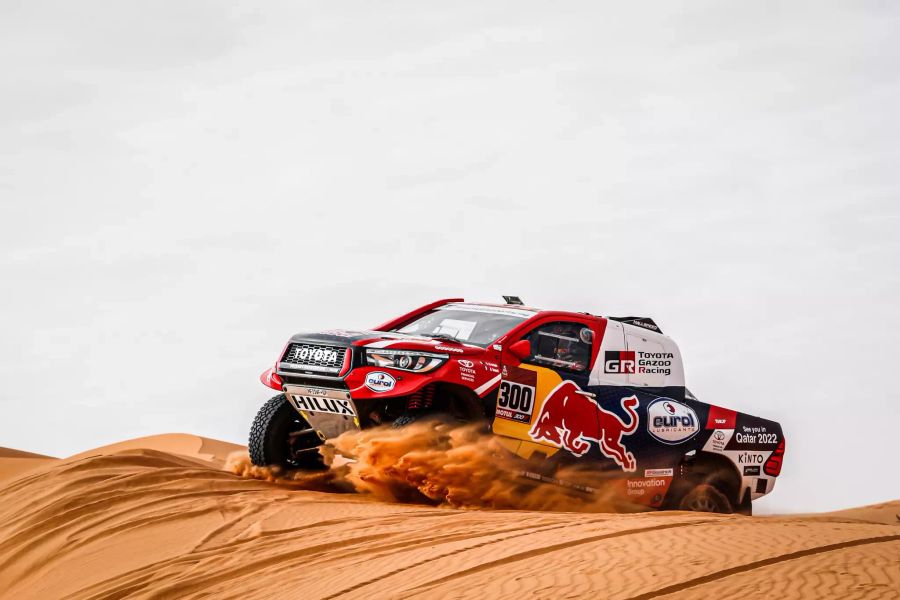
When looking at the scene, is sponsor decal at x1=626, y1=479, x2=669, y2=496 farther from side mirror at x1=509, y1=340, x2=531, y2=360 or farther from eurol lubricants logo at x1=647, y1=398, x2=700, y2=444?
side mirror at x1=509, y1=340, x2=531, y2=360

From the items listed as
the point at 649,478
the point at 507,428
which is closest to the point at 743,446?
the point at 649,478

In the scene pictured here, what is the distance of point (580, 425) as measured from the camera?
10.2 meters

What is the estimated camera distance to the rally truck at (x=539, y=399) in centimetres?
968

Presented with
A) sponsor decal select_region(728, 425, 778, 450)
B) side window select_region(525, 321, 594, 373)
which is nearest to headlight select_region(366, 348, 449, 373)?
side window select_region(525, 321, 594, 373)

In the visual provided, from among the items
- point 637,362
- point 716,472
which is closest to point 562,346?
point 637,362

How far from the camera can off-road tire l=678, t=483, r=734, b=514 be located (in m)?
11.3

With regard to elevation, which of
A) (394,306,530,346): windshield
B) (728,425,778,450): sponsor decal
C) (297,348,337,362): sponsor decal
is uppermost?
(394,306,530,346): windshield

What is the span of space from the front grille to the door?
1448 mm

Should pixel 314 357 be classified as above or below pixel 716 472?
above

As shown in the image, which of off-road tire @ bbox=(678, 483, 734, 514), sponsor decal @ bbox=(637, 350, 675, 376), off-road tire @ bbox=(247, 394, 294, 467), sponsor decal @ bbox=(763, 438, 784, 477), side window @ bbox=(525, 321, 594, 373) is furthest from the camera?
sponsor decal @ bbox=(763, 438, 784, 477)

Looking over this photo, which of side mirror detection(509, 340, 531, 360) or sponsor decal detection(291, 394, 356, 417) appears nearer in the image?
sponsor decal detection(291, 394, 356, 417)

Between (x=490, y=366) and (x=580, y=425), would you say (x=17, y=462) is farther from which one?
(x=580, y=425)

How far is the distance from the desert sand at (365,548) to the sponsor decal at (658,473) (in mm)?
1764

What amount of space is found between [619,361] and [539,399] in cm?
120
